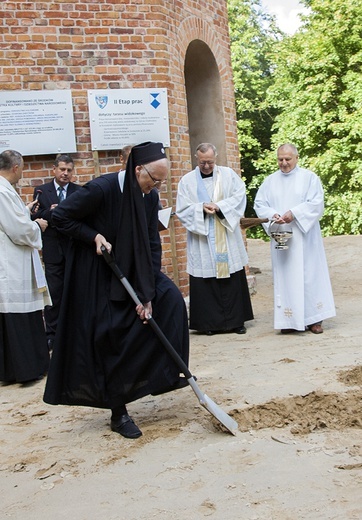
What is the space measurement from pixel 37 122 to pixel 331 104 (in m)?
16.1

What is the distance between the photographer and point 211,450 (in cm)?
400

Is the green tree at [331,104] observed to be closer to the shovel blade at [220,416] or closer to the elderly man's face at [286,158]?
the elderly man's face at [286,158]

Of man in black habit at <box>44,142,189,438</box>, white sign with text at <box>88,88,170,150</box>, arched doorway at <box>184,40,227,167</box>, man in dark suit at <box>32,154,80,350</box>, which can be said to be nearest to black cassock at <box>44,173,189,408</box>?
man in black habit at <box>44,142,189,438</box>

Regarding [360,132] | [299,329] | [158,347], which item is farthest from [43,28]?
[360,132]

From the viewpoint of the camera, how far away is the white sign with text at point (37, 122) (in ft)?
25.8

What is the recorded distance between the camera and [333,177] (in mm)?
22047

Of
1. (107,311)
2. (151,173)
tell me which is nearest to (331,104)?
(151,173)

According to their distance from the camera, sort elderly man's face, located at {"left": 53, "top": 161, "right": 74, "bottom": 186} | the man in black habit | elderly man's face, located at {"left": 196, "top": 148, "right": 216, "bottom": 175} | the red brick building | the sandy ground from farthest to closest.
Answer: the red brick building
elderly man's face, located at {"left": 196, "top": 148, "right": 216, "bottom": 175}
elderly man's face, located at {"left": 53, "top": 161, "right": 74, "bottom": 186}
the man in black habit
the sandy ground

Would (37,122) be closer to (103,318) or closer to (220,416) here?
(103,318)

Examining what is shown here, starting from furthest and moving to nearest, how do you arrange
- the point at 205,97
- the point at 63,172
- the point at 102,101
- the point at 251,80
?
the point at 251,80, the point at 205,97, the point at 102,101, the point at 63,172

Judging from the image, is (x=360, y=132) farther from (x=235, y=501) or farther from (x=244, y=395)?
(x=235, y=501)

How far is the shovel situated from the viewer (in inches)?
167

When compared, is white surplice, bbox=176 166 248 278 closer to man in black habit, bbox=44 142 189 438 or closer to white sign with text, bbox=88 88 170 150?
white sign with text, bbox=88 88 170 150

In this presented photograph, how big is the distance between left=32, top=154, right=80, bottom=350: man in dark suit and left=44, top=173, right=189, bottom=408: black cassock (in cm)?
259
